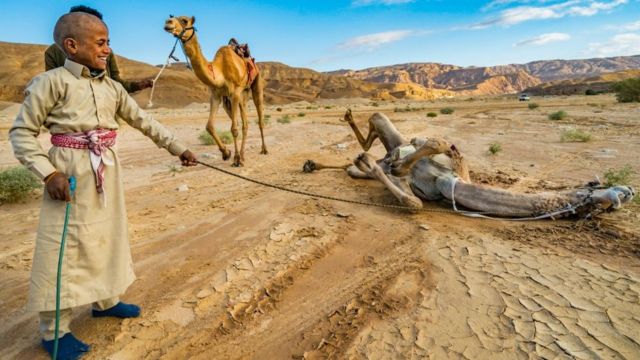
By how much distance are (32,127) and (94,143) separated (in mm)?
307

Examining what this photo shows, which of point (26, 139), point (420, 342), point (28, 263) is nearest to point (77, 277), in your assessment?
point (26, 139)

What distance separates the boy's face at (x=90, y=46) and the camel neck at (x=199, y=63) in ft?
15.0

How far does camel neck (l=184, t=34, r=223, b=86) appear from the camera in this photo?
658 cm

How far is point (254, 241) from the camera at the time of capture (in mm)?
3854

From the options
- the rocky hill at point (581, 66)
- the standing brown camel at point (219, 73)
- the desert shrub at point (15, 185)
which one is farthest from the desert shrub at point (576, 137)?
the rocky hill at point (581, 66)

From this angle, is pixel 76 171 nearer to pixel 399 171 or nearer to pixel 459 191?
pixel 399 171

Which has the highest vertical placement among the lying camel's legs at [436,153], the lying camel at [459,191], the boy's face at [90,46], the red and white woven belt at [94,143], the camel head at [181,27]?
the camel head at [181,27]

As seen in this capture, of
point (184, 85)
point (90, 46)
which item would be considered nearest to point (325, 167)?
point (90, 46)

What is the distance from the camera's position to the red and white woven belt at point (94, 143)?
2.25 meters

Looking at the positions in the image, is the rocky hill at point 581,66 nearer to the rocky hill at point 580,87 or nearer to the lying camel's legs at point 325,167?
the rocky hill at point 580,87

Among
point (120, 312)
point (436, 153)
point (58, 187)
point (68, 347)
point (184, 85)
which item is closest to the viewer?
point (58, 187)

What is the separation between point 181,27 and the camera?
6.34 metres

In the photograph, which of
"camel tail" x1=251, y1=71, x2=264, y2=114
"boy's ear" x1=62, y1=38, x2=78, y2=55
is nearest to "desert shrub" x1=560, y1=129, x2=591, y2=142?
"camel tail" x1=251, y1=71, x2=264, y2=114

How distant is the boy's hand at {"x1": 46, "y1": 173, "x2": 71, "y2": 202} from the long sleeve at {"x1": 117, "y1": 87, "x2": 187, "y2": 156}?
2.28 feet
